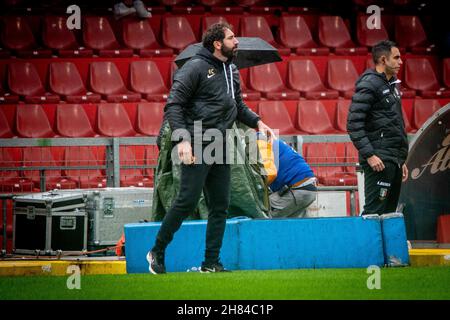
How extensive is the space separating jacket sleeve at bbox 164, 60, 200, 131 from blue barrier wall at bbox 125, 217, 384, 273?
1.26 metres

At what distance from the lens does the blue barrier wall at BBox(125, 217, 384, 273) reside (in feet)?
24.0

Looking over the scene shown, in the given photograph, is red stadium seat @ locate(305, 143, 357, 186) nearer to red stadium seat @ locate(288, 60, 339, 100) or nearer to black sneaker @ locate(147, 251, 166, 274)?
red stadium seat @ locate(288, 60, 339, 100)

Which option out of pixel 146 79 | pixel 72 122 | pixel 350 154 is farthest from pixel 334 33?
pixel 350 154

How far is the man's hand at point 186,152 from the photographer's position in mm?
6152

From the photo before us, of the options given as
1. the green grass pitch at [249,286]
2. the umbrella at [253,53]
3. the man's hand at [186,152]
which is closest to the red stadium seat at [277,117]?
the umbrella at [253,53]

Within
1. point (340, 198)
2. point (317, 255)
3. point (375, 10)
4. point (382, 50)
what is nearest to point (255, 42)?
point (340, 198)

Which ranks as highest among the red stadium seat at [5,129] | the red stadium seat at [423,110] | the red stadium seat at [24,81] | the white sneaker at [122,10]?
the white sneaker at [122,10]

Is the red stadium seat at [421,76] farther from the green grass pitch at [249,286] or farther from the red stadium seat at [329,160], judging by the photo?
the green grass pitch at [249,286]

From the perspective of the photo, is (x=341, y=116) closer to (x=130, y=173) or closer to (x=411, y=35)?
(x=411, y=35)

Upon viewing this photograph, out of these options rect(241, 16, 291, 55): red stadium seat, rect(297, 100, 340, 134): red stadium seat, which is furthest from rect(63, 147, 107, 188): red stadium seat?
rect(241, 16, 291, 55): red stadium seat

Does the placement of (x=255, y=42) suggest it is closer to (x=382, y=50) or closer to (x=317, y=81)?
(x=382, y=50)

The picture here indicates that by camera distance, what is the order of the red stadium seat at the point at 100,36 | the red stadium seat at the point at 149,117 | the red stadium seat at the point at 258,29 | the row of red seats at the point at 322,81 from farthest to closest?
the red stadium seat at the point at 258,29 < the red stadium seat at the point at 100,36 < the row of red seats at the point at 322,81 < the red stadium seat at the point at 149,117

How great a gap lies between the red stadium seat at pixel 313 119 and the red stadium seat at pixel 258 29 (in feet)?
4.62
